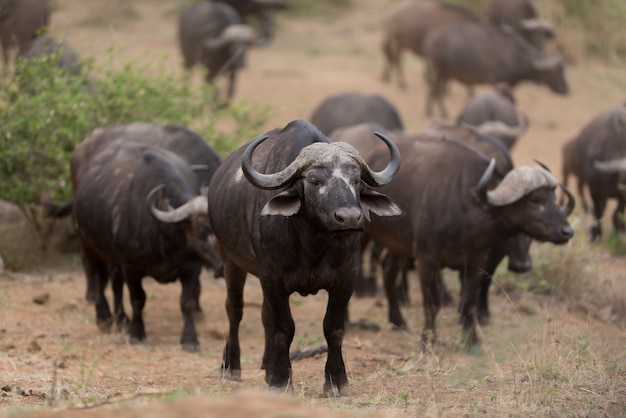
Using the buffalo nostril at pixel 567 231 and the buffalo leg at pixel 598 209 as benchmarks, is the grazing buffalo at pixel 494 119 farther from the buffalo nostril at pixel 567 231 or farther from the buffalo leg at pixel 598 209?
the buffalo nostril at pixel 567 231

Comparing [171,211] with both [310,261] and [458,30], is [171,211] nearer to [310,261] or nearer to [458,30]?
[310,261]

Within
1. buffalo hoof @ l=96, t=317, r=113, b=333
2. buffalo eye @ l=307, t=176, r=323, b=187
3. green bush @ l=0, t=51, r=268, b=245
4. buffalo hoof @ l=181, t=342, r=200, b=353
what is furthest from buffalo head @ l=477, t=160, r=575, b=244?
green bush @ l=0, t=51, r=268, b=245

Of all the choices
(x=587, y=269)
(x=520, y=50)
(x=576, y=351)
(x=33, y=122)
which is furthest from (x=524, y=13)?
(x=576, y=351)

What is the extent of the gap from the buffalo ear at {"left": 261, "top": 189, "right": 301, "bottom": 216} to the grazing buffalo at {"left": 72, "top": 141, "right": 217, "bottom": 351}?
2.57 m

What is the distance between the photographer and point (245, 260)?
7238 mm

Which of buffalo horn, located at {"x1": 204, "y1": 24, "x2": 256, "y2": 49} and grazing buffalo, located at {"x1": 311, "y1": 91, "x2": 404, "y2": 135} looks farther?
buffalo horn, located at {"x1": 204, "y1": 24, "x2": 256, "y2": 49}

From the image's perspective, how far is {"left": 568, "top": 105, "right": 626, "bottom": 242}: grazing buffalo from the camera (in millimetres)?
13656

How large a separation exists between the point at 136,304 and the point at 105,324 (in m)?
0.57

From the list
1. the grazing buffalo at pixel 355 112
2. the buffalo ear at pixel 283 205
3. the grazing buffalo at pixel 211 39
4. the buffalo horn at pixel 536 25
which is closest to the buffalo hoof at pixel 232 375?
the buffalo ear at pixel 283 205

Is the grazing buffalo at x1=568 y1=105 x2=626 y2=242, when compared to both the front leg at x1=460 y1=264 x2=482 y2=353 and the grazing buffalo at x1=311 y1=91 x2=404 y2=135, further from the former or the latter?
the front leg at x1=460 y1=264 x2=482 y2=353

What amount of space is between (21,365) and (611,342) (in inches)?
170

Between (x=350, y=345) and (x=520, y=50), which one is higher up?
(x=350, y=345)

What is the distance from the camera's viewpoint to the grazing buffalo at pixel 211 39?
2002cm

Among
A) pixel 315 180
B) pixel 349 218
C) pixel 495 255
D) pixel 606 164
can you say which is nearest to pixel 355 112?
pixel 606 164
